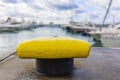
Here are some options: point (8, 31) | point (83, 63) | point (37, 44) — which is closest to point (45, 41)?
point (37, 44)

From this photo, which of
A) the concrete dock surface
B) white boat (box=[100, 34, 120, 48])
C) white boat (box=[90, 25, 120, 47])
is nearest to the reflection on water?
white boat (box=[90, 25, 120, 47])

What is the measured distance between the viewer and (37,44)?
3311 millimetres

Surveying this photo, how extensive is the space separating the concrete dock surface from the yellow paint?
278 mm

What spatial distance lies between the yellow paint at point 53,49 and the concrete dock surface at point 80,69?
278 mm

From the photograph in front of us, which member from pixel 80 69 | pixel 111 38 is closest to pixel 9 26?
pixel 111 38

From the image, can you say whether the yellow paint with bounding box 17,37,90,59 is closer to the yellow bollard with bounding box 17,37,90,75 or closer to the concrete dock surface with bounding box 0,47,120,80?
the yellow bollard with bounding box 17,37,90,75

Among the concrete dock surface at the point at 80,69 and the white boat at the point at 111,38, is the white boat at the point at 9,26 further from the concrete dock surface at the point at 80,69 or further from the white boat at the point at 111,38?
the concrete dock surface at the point at 80,69

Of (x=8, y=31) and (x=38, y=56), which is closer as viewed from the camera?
(x=38, y=56)

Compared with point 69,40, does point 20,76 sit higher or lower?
lower

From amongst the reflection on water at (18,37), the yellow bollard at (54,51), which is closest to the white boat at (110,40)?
the reflection on water at (18,37)

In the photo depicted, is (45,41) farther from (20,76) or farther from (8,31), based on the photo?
(8,31)

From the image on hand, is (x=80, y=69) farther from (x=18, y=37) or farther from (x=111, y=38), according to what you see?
(x=18, y=37)

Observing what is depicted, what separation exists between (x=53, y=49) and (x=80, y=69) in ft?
2.48

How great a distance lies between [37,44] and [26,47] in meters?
0.13
